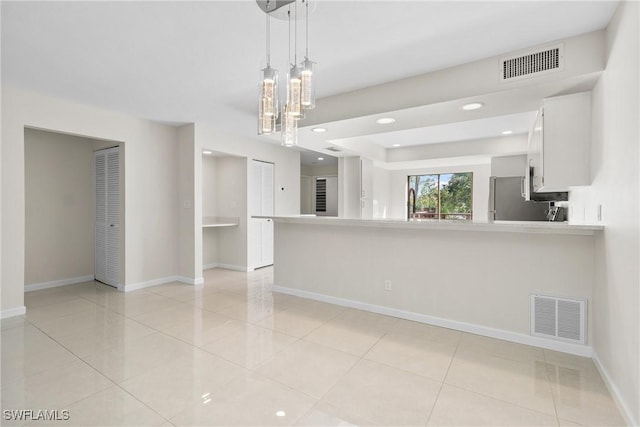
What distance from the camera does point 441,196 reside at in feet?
24.8

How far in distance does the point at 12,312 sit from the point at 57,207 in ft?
6.14

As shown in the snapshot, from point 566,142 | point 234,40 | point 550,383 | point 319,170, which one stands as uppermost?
point 234,40

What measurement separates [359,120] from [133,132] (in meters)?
3.20

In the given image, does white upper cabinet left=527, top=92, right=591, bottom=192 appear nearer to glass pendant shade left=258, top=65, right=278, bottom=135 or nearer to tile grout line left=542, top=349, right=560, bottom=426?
tile grout line left=542, top=349, right=560, bottom=426

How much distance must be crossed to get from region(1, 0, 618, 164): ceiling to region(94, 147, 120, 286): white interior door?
1.40 metres

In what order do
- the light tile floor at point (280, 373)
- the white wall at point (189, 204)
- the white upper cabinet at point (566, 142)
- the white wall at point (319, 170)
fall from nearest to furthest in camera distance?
the light tile floor at point (280, 373)
the white upper cabinet at point (566, 142)
the white wall at point (189, 204)
the white wall at point (319, 170)

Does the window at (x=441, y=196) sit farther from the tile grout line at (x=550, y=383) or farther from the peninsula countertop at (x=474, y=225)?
the tile grout line at (x=550, y=383)

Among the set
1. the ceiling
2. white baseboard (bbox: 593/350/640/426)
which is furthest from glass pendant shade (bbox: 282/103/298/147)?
white baseboard (bbox: 593/350/640/426)

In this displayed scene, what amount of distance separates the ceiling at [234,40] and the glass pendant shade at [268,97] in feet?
0.76

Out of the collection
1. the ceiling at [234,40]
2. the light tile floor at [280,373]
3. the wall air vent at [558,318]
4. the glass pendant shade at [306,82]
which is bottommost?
the light tile floor at [280,373]

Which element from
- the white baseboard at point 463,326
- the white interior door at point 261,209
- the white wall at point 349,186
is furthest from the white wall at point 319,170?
the white baseboard at point 463,326

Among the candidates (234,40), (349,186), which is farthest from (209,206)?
(234,40)

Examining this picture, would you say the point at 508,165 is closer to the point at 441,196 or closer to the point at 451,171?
the point at 451,171

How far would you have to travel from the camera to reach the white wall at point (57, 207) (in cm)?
448
